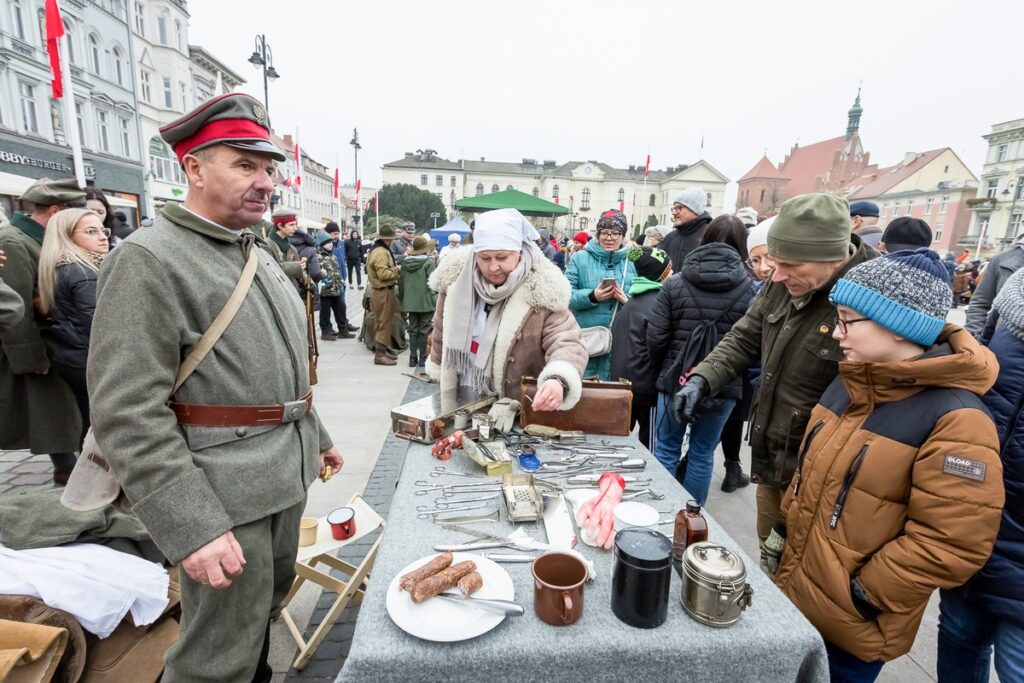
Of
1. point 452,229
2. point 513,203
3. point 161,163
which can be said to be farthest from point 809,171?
point 161,163

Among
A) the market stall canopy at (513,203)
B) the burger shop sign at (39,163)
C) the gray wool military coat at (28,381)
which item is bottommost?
the gray wool military coat at (28,381)

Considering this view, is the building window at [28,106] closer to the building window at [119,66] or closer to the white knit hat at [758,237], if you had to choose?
the building window at [119,66]

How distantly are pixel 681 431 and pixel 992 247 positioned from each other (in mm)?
48879

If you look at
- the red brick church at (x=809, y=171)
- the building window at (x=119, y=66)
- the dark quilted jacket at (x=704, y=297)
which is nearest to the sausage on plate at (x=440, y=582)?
the dark quilted jacket at (x=704, y=297)

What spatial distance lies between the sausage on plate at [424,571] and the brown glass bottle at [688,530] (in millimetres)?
713

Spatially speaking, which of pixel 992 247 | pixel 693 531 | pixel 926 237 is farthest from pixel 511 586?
pixel 992 247

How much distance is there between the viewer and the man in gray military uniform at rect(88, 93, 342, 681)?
4.53ft

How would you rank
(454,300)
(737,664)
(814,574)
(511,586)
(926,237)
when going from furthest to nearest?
(926,237)
(454,300)
(814,574)
(511,586)
(737,664)

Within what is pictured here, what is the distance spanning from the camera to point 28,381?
338cm

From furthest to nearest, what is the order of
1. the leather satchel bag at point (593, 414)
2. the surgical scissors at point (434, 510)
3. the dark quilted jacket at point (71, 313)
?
the dark quilted jacket at point (71, 313) → the leather satchel bag at point (593, 414) → the surgical scissors at point (434, 510)

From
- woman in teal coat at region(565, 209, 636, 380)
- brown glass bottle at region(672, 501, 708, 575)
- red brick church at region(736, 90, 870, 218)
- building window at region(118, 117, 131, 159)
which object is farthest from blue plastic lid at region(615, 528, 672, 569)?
red brick church at region(736, 90, 870, 218)

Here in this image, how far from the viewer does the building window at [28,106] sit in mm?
17484

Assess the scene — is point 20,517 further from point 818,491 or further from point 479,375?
point 818,491

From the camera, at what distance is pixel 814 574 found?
1605 mm
